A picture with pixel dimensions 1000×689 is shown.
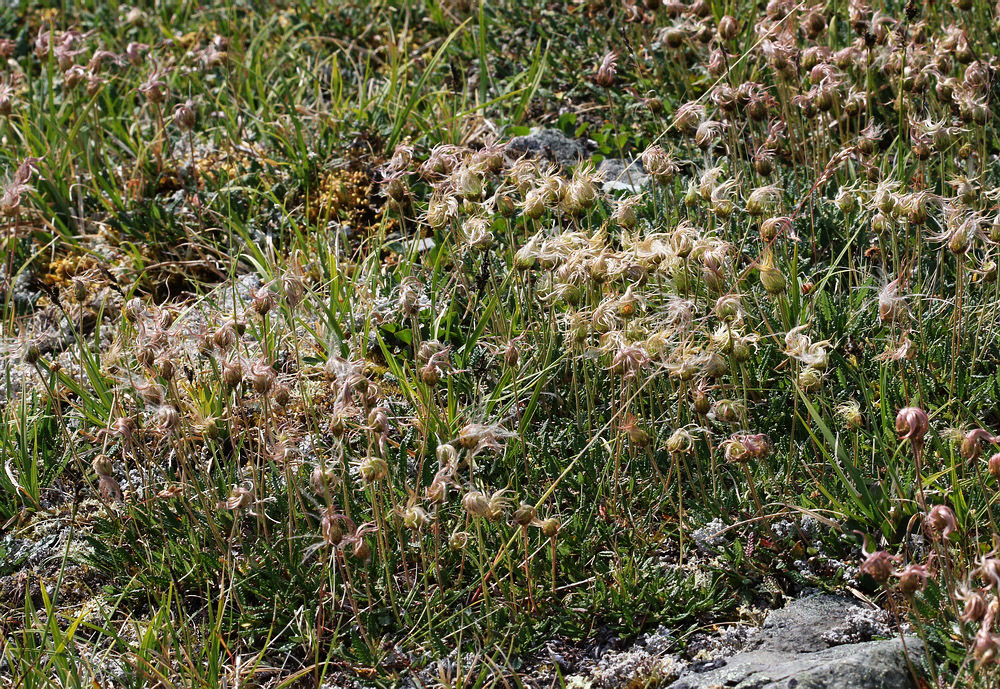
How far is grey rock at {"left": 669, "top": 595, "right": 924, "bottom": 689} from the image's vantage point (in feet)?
6.37

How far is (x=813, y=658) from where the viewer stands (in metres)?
2.03

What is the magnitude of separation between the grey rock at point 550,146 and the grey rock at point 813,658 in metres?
1.98

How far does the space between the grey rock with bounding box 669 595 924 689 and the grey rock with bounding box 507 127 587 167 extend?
1.98 meters

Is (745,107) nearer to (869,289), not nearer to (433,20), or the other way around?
(869,289)

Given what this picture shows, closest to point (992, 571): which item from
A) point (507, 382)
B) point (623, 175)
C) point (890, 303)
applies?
point (890, 303)

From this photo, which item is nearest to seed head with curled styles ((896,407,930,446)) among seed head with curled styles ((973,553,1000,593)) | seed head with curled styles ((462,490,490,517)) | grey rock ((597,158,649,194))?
seed head with curled styles ((973,553,1000,593))

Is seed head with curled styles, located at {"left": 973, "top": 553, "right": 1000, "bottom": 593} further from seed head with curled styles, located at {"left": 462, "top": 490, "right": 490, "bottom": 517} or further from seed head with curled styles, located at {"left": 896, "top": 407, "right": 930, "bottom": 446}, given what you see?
seed head with curled styles, located at {"left": 462, "top": 490, "right": 490, "bottom": 517}

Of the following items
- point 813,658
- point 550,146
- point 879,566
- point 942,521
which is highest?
point 942,521

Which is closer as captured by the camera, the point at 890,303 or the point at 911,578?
the point at 911,578

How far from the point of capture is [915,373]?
2.45 meters

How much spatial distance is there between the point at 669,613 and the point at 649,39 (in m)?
2.58

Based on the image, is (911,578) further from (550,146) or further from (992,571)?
(550,146)

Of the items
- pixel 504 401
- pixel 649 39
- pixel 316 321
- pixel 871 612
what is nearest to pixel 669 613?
pixel 871 612

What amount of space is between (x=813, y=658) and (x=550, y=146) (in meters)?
2.24
